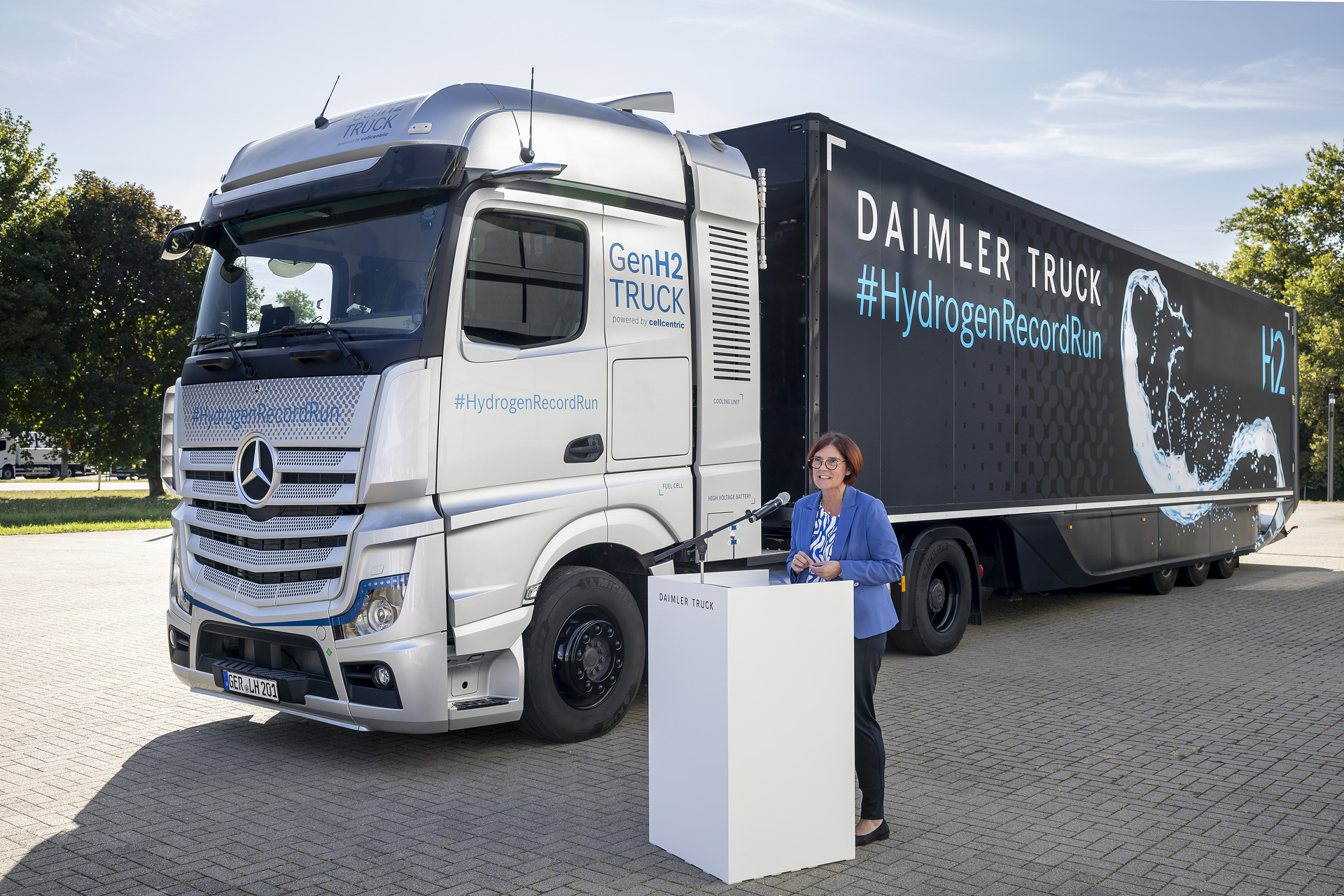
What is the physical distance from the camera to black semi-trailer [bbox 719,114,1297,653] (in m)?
7.45

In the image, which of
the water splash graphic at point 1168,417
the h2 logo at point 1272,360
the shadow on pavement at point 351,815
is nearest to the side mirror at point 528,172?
the shadow on pavement at point 351,815

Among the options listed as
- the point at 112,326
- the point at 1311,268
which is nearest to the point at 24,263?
the point at 112,326

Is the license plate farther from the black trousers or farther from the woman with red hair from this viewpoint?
the black trousers

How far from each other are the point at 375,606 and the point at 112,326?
3304 cm

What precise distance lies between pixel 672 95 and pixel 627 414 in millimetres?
2161

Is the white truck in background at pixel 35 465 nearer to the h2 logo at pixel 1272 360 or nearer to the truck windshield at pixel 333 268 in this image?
the h2 logo at pixel 1272 360

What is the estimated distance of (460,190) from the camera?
5.38m

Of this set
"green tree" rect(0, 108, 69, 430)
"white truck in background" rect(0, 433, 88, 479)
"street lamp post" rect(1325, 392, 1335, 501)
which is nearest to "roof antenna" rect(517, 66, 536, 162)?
"green tree" rect(0, 108, 69, 430)

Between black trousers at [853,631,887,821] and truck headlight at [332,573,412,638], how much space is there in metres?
2.14

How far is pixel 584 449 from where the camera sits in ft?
19.3

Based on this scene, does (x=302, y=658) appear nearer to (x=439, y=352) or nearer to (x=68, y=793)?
(x=68, y=793)

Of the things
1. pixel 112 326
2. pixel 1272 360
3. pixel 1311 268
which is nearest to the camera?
pixel 1272 360

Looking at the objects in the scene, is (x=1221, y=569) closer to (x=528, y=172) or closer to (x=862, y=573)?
(x=862, y=573)

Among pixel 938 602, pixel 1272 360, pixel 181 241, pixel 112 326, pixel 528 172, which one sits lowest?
pixel 938 602
